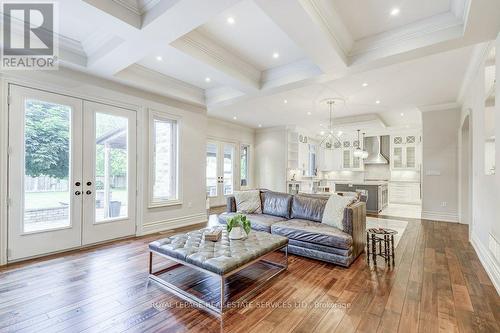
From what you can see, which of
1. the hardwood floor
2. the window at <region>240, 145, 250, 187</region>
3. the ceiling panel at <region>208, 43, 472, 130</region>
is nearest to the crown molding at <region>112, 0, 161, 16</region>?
the hardwood floor

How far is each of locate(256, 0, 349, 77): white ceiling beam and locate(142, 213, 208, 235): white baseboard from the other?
4.22 meters

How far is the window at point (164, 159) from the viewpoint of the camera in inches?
196

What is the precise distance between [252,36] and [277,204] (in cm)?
283

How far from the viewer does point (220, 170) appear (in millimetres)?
8359

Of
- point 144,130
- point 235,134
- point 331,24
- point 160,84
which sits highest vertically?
point 331,24

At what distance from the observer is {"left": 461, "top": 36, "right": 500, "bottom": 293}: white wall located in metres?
2.63

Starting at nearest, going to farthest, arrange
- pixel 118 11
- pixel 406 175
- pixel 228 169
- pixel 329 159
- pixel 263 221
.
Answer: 1. pixel 118 11
2. pixel 263 221
3. pixel 228 169
4. pixel 406 175
5. pixel 329 159

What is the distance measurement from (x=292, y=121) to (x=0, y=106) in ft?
23.3

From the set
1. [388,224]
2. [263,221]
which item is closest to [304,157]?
[388,224]

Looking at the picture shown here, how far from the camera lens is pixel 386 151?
31.4ft

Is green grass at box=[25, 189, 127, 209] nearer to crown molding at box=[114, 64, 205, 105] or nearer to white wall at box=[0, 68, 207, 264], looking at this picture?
white wall at box=[0, 68, 207, 264]

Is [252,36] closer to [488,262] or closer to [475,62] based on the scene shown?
[475,62]

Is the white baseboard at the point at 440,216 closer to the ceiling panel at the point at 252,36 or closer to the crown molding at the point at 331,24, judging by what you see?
the crown molding at the point at 331,24

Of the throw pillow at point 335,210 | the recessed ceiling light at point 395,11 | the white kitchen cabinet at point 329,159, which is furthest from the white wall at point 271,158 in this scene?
the recessed ceiling light at point 395,11
